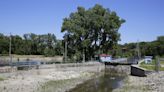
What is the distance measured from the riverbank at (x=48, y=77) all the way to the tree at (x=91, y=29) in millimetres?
11339

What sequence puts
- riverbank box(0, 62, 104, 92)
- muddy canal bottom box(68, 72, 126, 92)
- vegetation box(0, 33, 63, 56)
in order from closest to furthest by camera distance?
riverbank box(0, 62, 104, 92)
muddy canal bottom box(68, 72, 126, 92)
vegetation box(0, 33, 63, 56)

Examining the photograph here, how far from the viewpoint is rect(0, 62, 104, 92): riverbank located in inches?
1099

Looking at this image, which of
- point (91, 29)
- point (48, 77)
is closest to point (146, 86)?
point (48, 77)

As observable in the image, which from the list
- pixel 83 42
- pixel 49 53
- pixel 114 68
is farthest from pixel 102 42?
pixel 49 53

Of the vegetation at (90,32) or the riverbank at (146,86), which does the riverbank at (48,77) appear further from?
the vegetation at (90,32)

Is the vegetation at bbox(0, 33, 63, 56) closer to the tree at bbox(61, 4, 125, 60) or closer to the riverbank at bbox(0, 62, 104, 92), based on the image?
the tree at bbox(61, 4, 125, 60)

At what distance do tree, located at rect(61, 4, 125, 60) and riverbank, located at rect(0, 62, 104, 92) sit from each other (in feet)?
37.2

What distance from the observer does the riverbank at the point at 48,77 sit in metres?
27.9

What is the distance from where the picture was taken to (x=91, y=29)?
79.4m

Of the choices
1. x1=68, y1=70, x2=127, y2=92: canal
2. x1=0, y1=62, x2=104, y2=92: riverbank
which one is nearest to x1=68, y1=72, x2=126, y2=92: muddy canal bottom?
x1=68, y1=70, x2=127, y2=92: canal

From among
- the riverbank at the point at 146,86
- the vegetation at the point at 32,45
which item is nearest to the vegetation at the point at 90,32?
the vegetation at the point at 32,45

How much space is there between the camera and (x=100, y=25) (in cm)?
7756

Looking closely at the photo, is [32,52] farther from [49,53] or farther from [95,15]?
[95,15]

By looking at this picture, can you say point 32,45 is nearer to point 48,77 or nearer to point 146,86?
point 48,77
